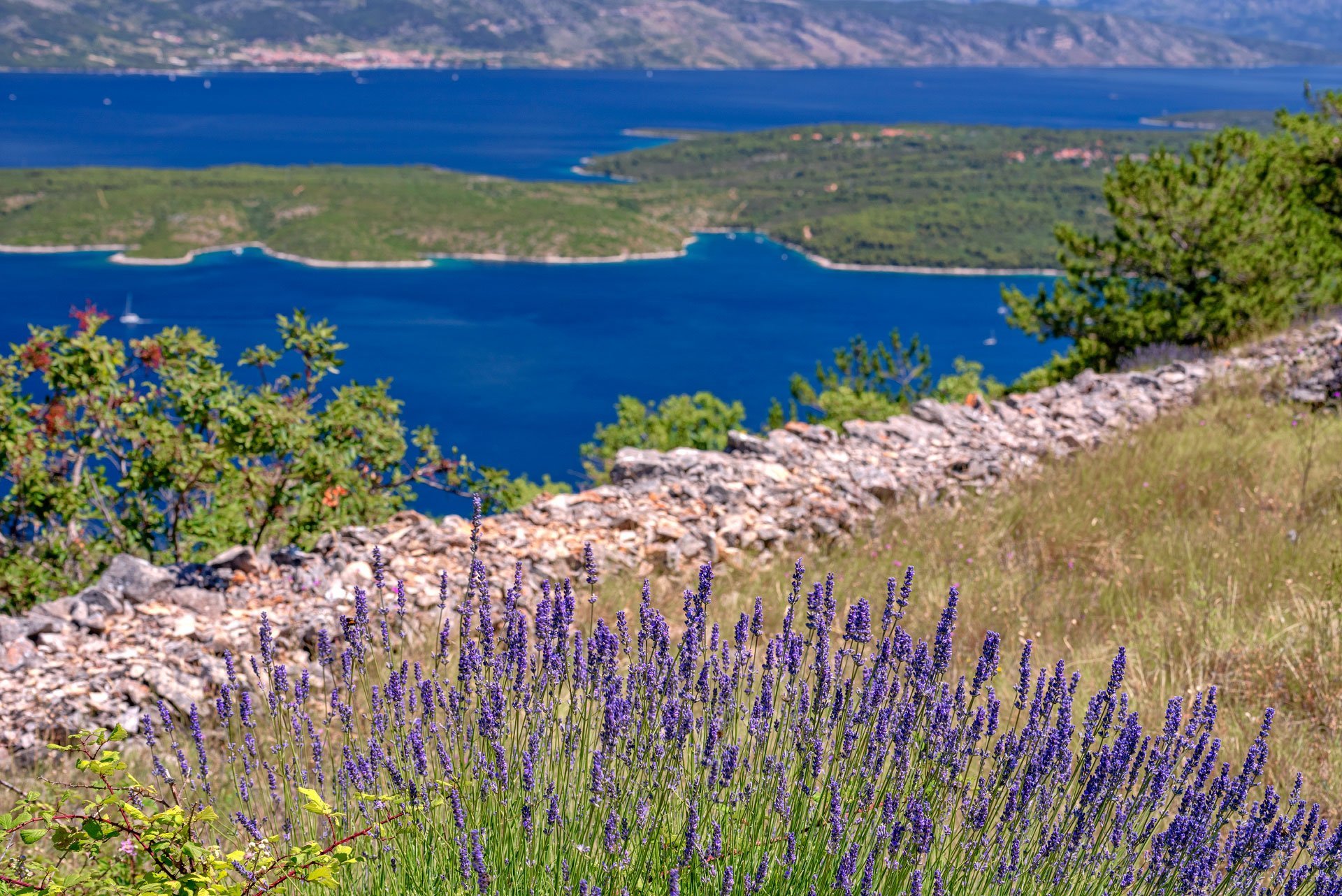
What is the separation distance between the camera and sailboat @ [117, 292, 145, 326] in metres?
83.8

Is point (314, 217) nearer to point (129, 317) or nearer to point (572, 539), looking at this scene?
point (129, 317)

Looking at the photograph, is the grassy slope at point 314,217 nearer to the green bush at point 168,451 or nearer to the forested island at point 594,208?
the forested island at point 594,208

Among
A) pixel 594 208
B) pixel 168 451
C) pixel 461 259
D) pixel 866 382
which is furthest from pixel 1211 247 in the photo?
pixel 594 208

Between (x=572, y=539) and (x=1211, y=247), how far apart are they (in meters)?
12.8

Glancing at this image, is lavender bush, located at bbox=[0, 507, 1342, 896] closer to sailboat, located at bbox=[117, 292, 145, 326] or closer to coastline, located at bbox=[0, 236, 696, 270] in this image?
sailboat, located at bbox=[117, 292, 145, 326]

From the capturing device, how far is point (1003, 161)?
170 m

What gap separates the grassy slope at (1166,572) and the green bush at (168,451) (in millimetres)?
2795

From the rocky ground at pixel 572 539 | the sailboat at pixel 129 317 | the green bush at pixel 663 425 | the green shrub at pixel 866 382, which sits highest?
the rocky ground at pixel 572 539

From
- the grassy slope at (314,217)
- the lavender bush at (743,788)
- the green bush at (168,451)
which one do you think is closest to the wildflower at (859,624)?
the lavender bush at (743,788)

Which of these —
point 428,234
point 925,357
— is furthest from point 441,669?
point 428,234

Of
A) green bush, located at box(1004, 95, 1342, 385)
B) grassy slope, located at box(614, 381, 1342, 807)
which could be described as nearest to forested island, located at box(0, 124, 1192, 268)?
green bush, located at box(1004, 95, 1342, 385)

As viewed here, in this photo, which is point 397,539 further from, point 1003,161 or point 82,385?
point 1003,161

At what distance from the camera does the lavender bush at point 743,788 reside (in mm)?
2443

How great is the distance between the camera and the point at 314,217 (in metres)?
127
